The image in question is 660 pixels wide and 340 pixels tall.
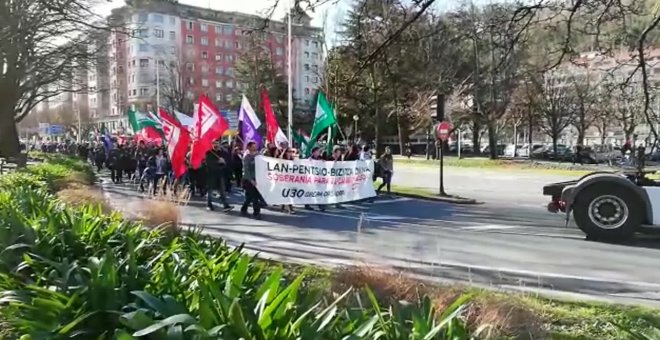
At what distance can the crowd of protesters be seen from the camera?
1653cm

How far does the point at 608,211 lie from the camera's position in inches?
480

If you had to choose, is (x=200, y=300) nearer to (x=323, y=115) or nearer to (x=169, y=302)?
(x=169, y=302)

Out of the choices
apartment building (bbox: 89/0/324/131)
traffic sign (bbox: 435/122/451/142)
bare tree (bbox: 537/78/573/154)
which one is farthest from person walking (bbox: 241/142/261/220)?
apartment building (bbox: 89/0/324/131)

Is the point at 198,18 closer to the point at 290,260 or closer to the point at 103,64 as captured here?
the point at 103,64

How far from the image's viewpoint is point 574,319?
238 inches

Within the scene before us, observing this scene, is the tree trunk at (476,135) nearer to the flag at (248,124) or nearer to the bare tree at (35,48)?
the bare tree at (35,48)

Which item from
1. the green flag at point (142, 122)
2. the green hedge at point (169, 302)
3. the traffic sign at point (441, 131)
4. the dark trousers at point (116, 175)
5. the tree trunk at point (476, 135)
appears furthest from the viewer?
the tree trunk at point (476, 135)

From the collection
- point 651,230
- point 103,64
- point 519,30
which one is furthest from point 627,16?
point 103,64

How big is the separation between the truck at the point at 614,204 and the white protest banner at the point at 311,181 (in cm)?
712

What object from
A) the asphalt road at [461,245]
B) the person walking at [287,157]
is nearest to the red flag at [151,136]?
the asphalt road at [461,245]

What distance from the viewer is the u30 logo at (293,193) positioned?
17094 millimetres

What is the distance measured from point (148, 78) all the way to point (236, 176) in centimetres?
9266

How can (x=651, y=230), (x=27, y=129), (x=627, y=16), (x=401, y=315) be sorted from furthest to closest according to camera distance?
(x=27, y=129) < (x=651, y=230) < (x=627, y=16) < (x=401, y=315)

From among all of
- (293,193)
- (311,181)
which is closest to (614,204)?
(293,193)
